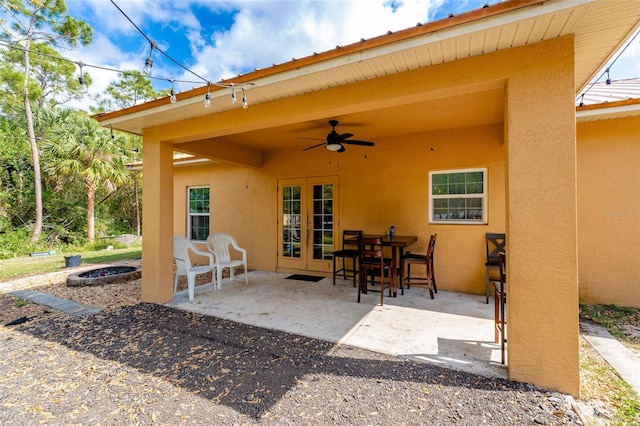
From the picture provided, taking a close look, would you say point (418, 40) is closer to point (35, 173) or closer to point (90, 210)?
point (90, 210)

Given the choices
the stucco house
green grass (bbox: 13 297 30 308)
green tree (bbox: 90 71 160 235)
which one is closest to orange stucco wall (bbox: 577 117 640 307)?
the stucco house

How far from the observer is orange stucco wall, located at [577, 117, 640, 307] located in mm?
4027

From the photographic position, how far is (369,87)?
283cm

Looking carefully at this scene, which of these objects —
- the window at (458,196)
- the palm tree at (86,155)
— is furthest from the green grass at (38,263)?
the window at (458,196)

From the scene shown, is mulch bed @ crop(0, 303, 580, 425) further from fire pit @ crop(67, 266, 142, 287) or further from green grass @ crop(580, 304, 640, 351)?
fire pit @ crop(67, 266, 142, 287)

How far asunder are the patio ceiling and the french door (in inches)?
95.6

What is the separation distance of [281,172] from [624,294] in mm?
6361

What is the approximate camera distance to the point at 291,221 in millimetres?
6629

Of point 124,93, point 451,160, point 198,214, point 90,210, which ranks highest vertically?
point 124,93

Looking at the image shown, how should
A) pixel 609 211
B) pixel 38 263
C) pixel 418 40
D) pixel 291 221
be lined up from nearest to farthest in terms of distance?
pixel 418 40 < pixel 609 211 < pixel 291 221 < pixel 38 263

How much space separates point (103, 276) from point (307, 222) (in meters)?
4.24

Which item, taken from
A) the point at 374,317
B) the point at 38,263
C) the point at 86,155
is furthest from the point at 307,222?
the point at 86,155

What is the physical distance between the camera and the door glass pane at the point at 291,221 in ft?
21.5

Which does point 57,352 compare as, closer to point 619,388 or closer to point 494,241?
point 619,388
